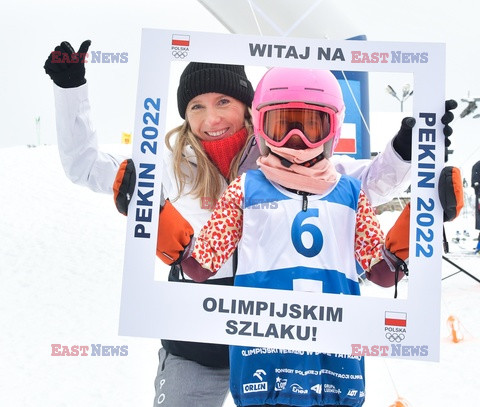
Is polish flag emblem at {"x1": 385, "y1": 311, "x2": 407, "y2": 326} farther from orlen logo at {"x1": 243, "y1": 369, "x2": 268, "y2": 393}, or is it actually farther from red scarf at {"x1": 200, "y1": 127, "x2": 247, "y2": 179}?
red scarf at {"x1": 200, "y1": 127, "x2": 247, "y2": 179}

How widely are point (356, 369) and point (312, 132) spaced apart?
664mm

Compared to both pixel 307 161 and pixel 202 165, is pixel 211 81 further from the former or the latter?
pixel 307 161

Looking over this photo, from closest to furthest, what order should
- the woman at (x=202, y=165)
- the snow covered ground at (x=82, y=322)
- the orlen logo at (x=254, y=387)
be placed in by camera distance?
1. the orlen logo at (x=254, y=387)
2. the woman at (x=202, y=165)
3. the snow covered ground at (x=82, y=322)

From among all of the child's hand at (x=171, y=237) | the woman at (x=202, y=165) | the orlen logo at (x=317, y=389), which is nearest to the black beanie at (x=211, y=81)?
the woman at (x=202, y=165)

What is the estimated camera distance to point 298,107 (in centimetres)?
145

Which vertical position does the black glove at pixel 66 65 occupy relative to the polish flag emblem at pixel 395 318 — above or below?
above

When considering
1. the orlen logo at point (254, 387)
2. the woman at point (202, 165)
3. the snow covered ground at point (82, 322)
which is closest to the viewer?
the orlen logo at point (254, 387)

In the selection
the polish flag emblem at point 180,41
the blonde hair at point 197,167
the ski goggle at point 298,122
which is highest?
the polish flag emblem at point 180,41

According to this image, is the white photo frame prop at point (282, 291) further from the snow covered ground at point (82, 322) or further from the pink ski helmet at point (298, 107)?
the snow covered ground at point (82, 322)

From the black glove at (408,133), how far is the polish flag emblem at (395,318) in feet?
1.46

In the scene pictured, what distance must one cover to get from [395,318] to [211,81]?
34.6 inches

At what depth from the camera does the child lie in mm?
1401

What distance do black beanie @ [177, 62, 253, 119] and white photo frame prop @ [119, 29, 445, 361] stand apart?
5.9 inches

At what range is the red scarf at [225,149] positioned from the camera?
1620 millimetres
